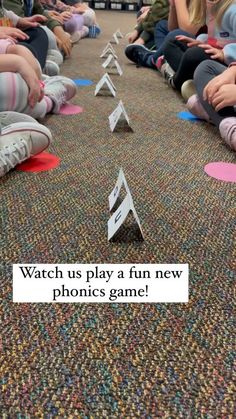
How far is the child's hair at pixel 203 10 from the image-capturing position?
1.29 metres

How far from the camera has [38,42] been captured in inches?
62.9

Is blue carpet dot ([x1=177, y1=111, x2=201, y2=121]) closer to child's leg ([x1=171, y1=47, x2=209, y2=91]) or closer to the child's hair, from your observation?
child's leg ([x1=171, y1=47, x2=209, y2=91])

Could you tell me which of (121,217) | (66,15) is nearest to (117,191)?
(121,217)

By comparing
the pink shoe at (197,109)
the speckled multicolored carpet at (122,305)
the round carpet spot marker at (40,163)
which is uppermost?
the pink shoe at (197,109)

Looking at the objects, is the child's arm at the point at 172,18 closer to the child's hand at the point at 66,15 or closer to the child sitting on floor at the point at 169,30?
the child sitting on floor at the point at 169,30

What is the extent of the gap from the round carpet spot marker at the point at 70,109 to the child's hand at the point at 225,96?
0.41 meters

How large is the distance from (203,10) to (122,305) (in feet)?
4.40

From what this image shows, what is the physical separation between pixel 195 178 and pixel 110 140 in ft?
0.90

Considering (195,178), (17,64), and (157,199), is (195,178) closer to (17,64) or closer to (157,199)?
(157,199)

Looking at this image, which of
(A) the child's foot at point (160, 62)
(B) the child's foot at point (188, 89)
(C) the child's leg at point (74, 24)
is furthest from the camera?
(C) the child's leg at point (74, 24)

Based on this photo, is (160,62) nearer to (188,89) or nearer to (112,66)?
(112,66)

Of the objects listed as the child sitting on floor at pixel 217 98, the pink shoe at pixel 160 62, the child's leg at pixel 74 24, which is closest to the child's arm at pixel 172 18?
the pink shoe at pixel 160 62

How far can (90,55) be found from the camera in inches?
93.0

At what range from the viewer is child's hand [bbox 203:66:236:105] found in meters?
1.06
